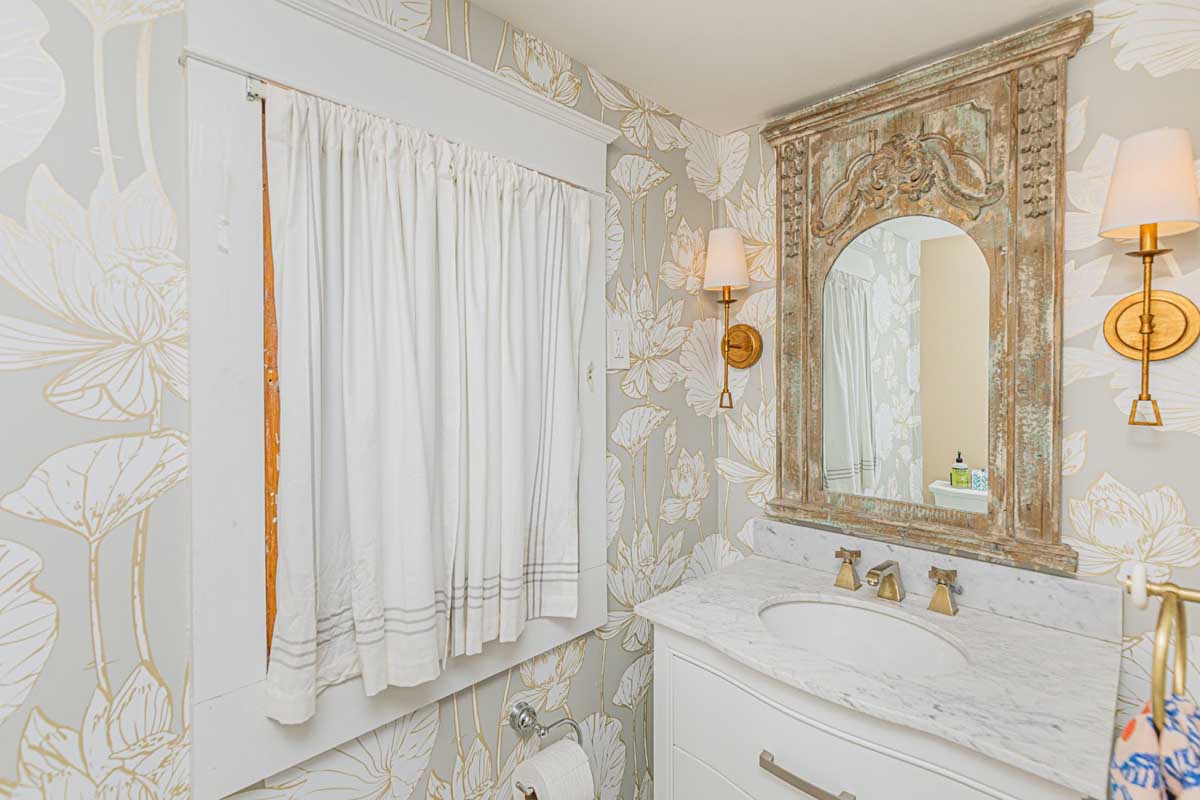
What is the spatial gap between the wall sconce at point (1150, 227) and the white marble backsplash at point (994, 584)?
1.34 feet

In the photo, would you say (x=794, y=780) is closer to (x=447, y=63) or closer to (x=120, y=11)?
(x=447, y=63)

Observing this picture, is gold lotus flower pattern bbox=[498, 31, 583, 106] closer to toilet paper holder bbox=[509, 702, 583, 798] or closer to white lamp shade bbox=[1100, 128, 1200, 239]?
white lamp shade bbox=[1100, 128, 1200, 239]

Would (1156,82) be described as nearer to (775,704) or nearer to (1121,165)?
(1121,165)

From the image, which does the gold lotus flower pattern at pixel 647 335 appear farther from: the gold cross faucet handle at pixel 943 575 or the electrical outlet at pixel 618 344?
the gold cross faucet handle at pixel 943 575

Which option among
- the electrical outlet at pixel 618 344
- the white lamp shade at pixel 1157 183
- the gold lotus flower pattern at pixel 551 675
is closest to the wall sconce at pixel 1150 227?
the white lamp shade at pixel 1157 183

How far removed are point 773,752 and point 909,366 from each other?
103cm

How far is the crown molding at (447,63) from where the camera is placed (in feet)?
3.32

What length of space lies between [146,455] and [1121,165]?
1.84 m

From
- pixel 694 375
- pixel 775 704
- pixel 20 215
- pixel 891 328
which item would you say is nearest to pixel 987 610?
pixel 775 704

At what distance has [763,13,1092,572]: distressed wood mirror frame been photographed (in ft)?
4.29

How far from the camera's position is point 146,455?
87cm

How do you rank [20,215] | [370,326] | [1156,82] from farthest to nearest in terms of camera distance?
1. [1156,82]
2. [370,326]
3. [20,215]

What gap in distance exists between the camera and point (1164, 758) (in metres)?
0.68

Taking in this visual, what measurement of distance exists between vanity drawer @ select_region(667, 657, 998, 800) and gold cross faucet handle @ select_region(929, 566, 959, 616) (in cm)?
52
